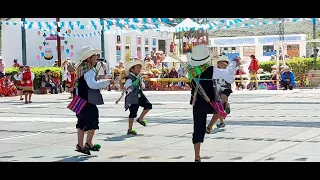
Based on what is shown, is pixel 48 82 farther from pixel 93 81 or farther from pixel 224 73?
pixel 224 73

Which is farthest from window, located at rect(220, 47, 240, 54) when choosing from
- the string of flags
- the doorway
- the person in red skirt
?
the person in red skirt

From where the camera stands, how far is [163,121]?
14336mm

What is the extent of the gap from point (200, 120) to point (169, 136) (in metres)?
2.96

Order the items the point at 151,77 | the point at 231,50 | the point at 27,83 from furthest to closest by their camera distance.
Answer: the point at 231,50 → the point at 151,77 → the point at 27,83

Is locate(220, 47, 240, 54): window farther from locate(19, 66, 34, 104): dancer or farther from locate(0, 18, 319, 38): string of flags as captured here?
locate(19, 66, 34, 104): dancer

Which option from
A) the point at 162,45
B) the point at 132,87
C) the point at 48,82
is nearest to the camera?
the point at 132,87

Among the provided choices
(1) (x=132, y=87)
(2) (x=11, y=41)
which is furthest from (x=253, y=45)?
(1) (x=132, y=87)

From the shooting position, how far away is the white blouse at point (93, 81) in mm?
9406

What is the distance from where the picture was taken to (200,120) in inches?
345

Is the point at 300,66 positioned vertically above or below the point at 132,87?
above

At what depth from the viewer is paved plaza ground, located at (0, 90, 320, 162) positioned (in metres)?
9.52

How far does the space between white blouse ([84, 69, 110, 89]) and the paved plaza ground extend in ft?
3.50

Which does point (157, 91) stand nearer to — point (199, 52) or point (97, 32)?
point (97, 32)

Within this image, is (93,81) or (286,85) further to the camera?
(286,85)
